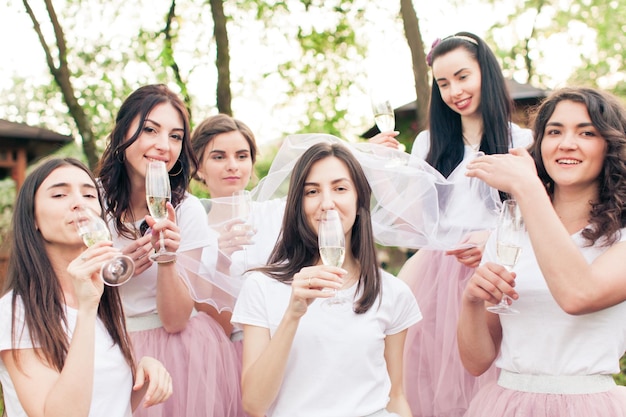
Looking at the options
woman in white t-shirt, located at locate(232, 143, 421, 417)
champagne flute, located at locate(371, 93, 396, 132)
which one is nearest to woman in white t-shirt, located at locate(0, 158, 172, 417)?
woman in white t-shirt, located at locate(232, 143, 421, 417)

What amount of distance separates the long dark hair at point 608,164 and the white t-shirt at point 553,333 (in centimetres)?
7

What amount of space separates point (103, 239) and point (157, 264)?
3.11 ft

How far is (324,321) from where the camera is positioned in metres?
3.12

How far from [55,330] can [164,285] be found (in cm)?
87

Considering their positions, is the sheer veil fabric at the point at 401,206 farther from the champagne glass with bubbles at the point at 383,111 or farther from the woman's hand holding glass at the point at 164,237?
the champagne glass with bubbles at the point at 383,111

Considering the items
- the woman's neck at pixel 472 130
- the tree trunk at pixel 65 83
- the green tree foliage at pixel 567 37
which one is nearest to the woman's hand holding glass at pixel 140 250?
the woman's neck at pixel 472 130

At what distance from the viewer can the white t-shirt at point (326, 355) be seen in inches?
119

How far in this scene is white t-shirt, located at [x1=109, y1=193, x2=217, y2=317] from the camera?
384cm

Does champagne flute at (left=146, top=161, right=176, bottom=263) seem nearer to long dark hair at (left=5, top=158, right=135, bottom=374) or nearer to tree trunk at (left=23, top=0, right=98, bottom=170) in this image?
long dark hair at (left=5, top=158, right=135, bottom=374)

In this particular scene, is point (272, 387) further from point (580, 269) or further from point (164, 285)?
point (580, 269)

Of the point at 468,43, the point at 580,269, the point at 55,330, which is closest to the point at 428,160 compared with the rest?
the point at 468,43

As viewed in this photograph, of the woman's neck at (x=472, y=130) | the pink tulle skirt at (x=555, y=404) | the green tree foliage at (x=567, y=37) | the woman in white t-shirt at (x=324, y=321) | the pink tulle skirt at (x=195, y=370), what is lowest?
the pink tulle skirt at (x=195, y=370)

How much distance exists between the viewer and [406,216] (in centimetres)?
393

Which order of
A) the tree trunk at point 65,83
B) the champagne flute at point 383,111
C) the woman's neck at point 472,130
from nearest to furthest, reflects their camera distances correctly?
the woman's neck at point 472,130
the champagne flute at point 383,111
the tree trunk at point 65,83
